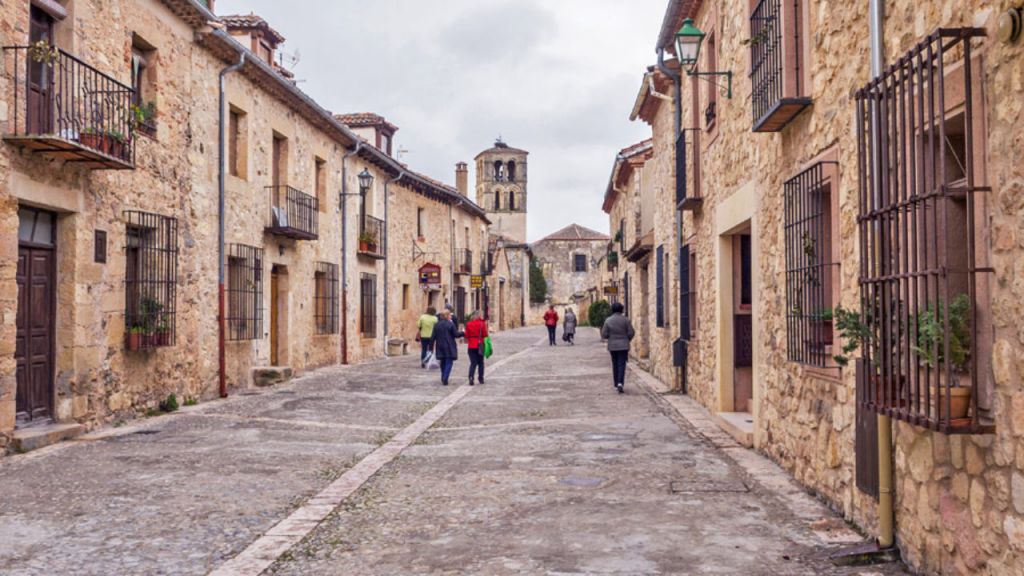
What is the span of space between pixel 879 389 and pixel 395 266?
22955mm

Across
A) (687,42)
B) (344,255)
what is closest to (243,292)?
(344,255)

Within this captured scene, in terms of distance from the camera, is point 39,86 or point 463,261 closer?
point 39,86

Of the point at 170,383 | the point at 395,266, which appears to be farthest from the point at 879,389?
the point at 395,266

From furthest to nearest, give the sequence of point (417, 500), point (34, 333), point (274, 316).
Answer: point (274, 316), point (34, 333), point (417, 500)

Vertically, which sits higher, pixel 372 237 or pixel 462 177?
pixel 462 177

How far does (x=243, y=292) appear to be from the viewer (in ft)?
50.6

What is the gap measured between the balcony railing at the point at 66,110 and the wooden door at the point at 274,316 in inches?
285

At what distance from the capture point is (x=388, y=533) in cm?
542

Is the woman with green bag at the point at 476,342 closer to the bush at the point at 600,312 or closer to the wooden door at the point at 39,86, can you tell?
the wooden door at the point at 39,86

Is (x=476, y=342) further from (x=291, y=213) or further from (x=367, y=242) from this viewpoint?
(x=367, y=242)

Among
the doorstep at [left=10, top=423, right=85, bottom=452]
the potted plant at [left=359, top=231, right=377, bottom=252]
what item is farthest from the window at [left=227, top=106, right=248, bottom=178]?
the potted plant at [left=359, top=231, right=377, bottom=252]

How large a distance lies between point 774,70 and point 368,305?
17793 millimetres

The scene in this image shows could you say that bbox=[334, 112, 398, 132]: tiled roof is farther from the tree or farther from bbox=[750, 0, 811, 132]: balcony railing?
the tree

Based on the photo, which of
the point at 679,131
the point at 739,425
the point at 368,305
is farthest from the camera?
the point at 368,305
